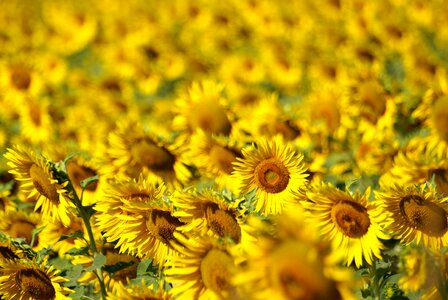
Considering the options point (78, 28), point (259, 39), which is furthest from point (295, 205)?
point (78, 28)

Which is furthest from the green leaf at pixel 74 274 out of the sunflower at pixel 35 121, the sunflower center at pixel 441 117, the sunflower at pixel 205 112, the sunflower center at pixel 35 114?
the sunflower center at pixel 35 114

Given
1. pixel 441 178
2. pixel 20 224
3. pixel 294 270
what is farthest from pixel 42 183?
pixel 441 178

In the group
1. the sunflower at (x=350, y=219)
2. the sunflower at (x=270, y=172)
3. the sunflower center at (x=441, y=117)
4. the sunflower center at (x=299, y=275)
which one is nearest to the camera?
the sunflower center at (x=299, y=275)

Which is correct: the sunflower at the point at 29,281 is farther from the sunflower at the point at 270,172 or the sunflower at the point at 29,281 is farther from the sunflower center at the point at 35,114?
the sunflower center at the point at 35,114

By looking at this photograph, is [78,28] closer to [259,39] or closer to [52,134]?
[259,39]

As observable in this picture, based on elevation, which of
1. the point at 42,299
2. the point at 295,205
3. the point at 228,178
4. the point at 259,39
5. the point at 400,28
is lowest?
the point at 259,39

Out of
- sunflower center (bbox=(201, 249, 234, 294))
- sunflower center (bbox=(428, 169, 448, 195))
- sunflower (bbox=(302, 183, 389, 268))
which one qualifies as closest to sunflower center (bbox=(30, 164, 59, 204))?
sunflower center (bbox=(201, 249, 234, 294))

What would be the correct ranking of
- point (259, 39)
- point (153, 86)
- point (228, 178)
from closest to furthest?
point (228, 178)
point (153, 86)
point (259, 39)

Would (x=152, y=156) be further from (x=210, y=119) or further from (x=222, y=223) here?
(x=222, y=223)
